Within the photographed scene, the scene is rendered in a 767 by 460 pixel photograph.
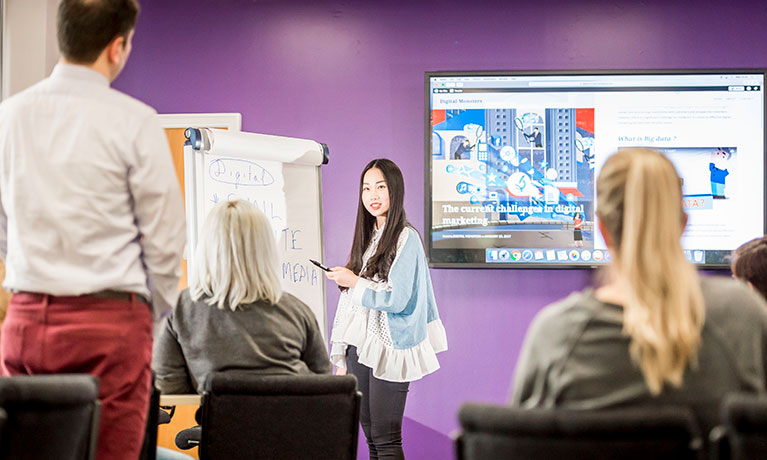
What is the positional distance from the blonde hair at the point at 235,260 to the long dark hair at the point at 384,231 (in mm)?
1146

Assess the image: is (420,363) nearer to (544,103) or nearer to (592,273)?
(592,273)

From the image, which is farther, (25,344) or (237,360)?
(237,360)

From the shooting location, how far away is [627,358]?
4.17 ft

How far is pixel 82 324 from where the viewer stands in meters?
1.62

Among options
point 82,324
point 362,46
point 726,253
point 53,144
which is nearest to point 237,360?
point 82,324

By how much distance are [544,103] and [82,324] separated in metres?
3.01

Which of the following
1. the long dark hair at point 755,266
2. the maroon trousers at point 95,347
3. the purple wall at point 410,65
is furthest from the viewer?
the purple wall at point 410,65

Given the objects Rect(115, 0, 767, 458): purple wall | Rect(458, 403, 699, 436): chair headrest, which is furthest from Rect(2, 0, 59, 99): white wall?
Rect(458, 403, 699, 436): chair headrest

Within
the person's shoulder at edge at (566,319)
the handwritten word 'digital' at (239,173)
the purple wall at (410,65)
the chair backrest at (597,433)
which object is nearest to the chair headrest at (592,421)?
the chair backrest at (597,433)

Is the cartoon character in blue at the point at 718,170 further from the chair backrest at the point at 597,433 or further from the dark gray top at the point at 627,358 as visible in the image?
the chair backrest at the point at 597,433

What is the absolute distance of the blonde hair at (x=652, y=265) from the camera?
1.25 meters

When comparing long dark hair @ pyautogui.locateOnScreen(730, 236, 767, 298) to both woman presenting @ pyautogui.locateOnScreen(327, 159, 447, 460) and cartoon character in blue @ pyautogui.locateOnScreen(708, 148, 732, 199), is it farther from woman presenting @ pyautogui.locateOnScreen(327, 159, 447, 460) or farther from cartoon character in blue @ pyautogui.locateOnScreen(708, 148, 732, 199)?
cartoon character in blue @ pyautogui.locateOnScreen(708, 148, 732, 199)

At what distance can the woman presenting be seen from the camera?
3.33 meters

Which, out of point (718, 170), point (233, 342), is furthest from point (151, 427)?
point (718, 170)
